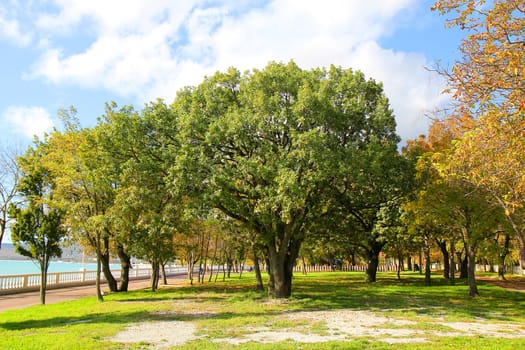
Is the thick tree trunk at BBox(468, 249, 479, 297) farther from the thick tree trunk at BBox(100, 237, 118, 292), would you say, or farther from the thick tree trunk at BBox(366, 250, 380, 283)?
the thick tree trunk at BBox(100, 237, 118, 292)

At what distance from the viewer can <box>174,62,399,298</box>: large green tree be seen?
1627cm

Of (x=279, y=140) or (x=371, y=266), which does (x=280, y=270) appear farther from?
(x=371, y=266)

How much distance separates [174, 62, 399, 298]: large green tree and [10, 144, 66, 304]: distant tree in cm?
668

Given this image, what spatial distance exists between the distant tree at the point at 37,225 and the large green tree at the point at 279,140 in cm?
668

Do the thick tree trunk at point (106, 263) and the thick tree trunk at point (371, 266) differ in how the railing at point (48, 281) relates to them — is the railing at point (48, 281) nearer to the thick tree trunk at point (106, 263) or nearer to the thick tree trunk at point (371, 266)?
the thick tree trunk at point (106, 263)

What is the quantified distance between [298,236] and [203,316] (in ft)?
24.4

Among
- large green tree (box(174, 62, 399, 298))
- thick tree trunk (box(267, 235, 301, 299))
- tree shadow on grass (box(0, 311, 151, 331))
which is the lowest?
tree shadow on grass (box(0, 311, 151, 331))

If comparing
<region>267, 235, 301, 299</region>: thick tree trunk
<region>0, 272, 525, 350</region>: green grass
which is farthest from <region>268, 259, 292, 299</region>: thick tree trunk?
<region>0, 272, 525, 350</region>: green grass

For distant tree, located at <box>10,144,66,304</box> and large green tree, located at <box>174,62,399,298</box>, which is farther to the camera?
distant tree, located at <box>10,144,66,304</box>

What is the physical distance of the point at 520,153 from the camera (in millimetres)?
7320

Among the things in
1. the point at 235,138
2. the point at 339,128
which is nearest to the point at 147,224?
the point at 235,138

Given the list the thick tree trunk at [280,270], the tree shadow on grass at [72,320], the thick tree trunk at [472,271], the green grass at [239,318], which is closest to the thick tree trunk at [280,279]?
the thick tree trunk at [280,270]

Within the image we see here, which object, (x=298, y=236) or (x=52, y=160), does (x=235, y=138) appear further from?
(x=52, y=160)

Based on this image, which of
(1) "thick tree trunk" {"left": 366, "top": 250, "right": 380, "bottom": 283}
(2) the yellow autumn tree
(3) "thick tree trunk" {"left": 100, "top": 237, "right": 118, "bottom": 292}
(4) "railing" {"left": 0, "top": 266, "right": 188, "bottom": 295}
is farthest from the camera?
(1) "thick tree trunk" {"left": 366, "top": 250, "right": 380, "bottom": 283}
